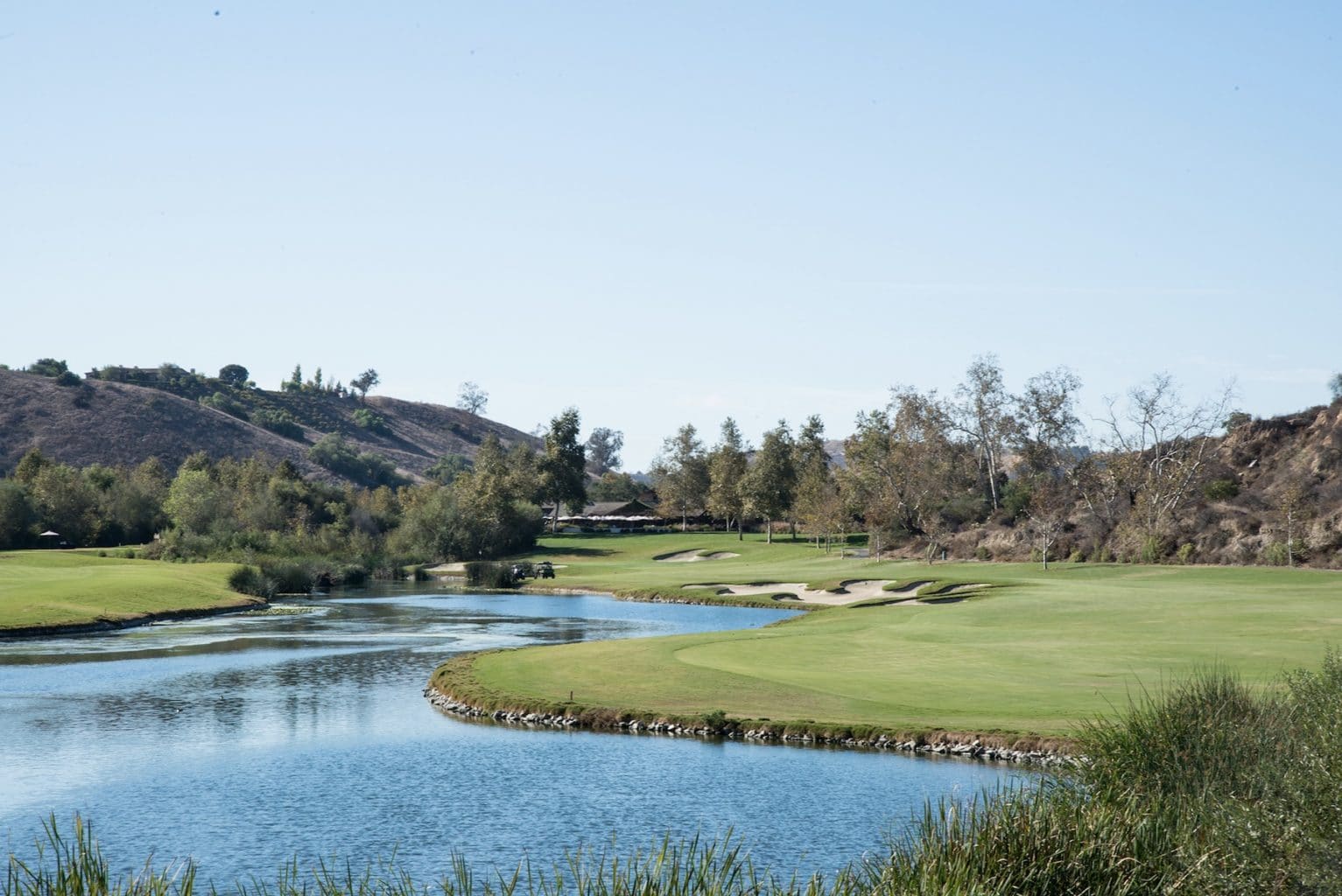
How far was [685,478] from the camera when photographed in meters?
153

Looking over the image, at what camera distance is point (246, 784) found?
27.7 metres

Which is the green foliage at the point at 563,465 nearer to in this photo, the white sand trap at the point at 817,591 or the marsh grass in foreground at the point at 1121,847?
the white sand trap at the point at 817,591

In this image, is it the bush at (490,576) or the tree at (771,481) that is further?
the tree at (771,481)

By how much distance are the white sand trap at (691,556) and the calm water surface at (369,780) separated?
7350 cm

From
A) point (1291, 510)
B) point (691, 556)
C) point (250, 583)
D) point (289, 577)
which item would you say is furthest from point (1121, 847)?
point (691, 556)

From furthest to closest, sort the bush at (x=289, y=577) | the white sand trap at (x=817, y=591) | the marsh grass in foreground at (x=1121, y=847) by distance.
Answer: the bush at (x=289, y=577) → the white sand trap at (x=817, y=591) → the marsh grass in foreground at (x=1121, y=847)

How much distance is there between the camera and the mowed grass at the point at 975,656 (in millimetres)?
32875

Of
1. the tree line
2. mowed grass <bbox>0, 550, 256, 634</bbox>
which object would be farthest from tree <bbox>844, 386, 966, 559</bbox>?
mowed grass <bbox>0, 550, 256, 634</bbox>

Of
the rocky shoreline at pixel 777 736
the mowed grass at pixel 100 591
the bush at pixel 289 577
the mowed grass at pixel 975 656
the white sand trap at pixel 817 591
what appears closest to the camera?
the rocky shoreline at pixel 777 736

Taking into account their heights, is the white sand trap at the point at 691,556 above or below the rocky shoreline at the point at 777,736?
above

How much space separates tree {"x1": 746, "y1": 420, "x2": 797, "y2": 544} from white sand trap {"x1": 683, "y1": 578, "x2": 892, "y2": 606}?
1710 inches

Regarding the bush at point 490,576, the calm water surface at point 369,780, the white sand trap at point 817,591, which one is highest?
the bush at point 490,576

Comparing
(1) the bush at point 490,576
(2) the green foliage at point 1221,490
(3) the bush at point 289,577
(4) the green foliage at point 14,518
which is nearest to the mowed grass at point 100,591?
(3) the bush at point 289,577

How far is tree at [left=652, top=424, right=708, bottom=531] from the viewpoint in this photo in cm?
15275
